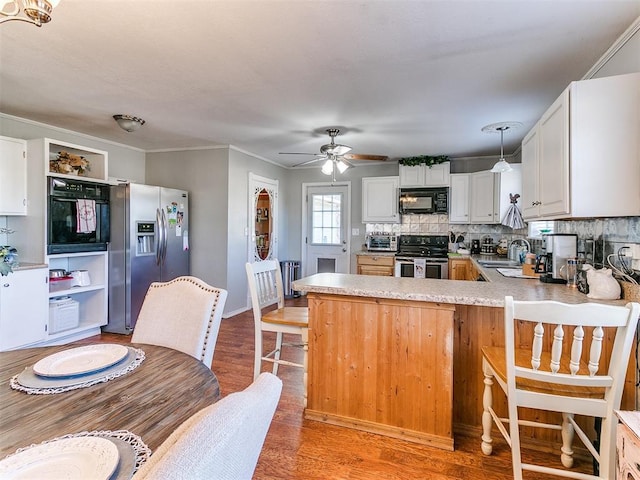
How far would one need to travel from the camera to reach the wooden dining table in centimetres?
82

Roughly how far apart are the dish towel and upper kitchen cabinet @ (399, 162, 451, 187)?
166 inches

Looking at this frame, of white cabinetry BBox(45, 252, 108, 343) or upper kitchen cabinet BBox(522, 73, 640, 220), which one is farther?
white cabinetry BBox(45, 252, 108, 343)

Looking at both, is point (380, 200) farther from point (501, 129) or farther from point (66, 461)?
point (66, 461)

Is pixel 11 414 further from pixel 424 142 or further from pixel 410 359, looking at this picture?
pixel 424 142

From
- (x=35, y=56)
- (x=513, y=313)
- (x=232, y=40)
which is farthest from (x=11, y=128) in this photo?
(x=513, y=313)

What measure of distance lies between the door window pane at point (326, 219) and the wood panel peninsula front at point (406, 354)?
396 centimetres

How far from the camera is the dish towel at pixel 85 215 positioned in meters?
3.61

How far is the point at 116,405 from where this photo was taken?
947 mm

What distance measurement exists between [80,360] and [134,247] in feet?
9.83

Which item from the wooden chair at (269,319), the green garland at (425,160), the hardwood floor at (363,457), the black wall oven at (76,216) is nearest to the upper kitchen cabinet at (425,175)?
the green garland at (425,160)

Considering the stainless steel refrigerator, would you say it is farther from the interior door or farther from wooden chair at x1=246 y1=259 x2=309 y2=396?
the interior door

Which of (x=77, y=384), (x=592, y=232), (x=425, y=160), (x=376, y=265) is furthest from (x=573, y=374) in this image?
(x=425, y=160)

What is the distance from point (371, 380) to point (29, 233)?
369cm

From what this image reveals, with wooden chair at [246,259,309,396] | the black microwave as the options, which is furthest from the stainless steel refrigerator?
the black microwave
